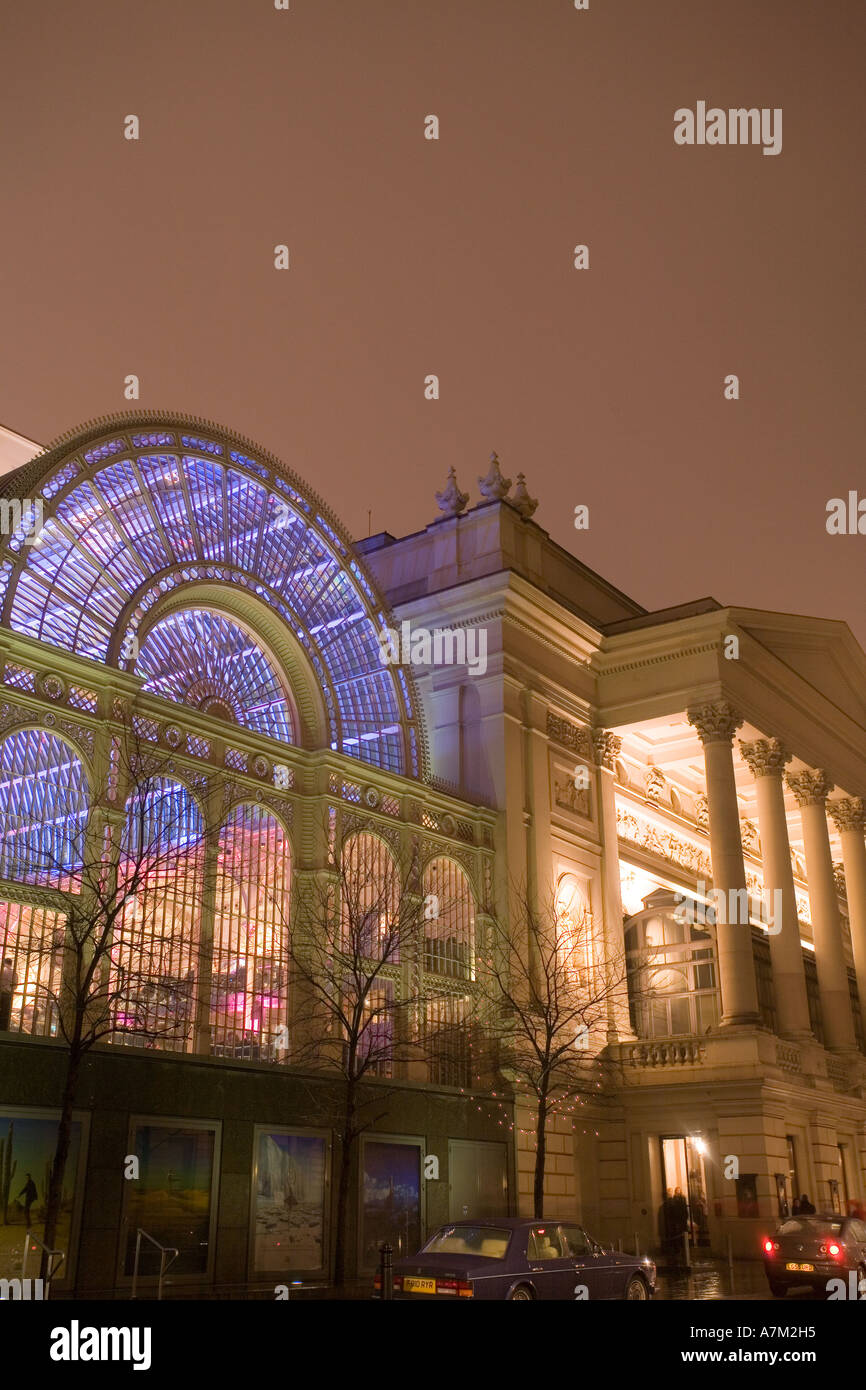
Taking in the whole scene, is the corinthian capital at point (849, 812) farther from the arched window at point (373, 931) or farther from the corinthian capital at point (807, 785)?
the arched window at point (373, 931)

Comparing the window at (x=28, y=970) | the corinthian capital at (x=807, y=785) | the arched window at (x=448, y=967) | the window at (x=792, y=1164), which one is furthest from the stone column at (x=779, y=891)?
the window at (x=28, y=970)

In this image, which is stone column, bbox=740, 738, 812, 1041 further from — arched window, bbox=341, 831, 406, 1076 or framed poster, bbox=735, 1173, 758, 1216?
arched window, bbox=341, 831, 406, 1076

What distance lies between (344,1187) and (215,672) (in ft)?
38.8

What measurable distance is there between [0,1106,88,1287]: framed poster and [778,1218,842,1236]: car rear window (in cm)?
1228

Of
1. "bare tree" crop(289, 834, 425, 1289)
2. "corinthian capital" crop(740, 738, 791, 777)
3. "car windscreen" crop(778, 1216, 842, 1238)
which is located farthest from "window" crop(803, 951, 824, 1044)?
"car windscreen" crop(778, 1216, 842, 1238)

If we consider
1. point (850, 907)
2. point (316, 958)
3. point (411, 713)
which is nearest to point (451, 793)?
point (411, 713)

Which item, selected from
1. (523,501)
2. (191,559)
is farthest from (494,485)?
(191,559)

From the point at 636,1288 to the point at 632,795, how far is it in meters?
25.4

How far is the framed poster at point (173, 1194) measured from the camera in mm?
22094

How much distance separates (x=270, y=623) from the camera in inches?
1247

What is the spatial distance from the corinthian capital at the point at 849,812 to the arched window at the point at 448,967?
71.9 ft
